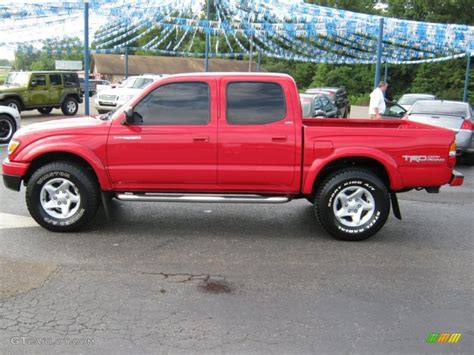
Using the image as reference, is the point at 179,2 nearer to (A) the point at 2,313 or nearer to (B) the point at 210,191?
(B) the point at 210,191

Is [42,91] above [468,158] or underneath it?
above

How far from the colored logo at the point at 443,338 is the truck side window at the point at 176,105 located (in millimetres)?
3317

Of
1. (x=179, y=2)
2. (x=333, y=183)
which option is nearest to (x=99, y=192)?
(x=333, y=183)

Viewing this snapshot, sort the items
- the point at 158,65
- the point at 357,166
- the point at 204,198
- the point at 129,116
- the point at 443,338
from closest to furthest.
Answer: the point at 443,338 < the point at 129,116 < the point at 204,198 < the point at 357,166 < the point at 158,65

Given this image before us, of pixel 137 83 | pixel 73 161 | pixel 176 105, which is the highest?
pixel 176 105

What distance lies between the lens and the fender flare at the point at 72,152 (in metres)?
5.86

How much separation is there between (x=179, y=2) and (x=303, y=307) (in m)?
22.6

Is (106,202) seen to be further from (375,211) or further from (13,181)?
(375,211)

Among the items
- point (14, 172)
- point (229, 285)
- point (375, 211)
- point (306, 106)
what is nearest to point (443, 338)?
point (229, 285)

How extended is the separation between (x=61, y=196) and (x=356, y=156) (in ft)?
11.3

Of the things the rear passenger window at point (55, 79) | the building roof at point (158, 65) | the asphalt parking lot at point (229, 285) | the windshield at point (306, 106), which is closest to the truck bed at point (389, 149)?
the asphalt parking lot at point (229, 285)

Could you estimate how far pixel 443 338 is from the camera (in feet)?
12.3

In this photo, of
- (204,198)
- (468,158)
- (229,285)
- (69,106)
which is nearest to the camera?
(229,285)

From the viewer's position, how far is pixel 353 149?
5.81m
